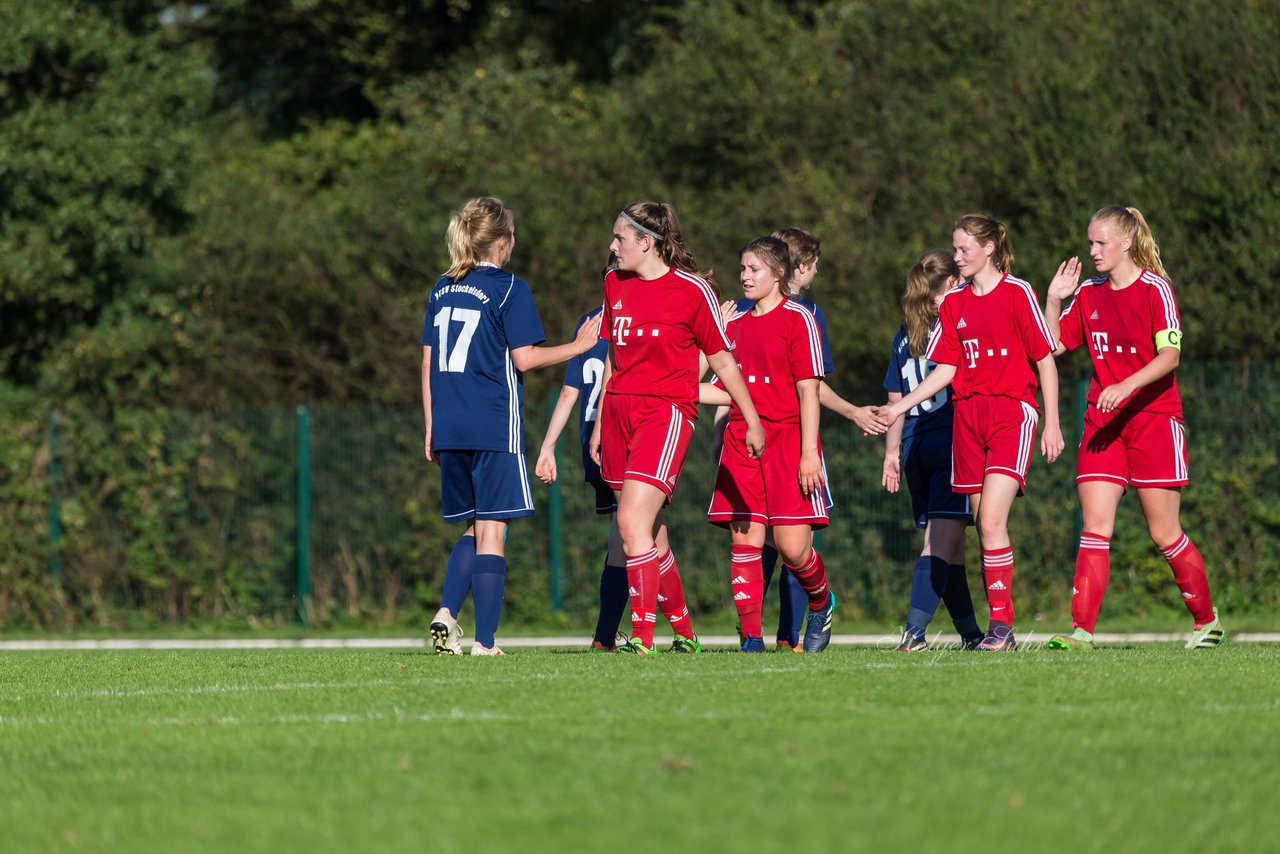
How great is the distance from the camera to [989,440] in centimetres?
924

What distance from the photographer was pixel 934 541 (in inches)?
394

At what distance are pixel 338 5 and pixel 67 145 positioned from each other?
7.66 metres

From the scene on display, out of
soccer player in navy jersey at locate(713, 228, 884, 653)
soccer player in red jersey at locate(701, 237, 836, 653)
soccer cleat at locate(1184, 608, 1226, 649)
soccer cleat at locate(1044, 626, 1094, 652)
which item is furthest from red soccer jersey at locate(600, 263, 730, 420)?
soccer cleat at locate(1184, 608, 1226, 649)

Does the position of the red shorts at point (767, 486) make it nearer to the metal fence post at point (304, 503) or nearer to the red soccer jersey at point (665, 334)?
the red soccer jersey at point (665, 334)

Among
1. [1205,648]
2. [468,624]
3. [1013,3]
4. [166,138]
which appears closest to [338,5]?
[166,138]

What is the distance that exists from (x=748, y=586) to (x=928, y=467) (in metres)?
1.43

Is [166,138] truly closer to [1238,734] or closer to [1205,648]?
[1205,648]

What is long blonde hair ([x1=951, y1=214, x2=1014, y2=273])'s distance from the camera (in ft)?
30.3

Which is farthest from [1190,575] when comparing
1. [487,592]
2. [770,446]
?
[487,592]

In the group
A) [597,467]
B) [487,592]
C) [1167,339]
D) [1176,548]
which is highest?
[1167,339]

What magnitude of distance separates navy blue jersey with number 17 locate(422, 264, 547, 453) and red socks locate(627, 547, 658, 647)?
3.10ft

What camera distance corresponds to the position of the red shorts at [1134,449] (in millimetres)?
9109

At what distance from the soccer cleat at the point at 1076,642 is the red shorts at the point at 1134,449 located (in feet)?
2.60

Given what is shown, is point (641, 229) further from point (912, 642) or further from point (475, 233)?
point (912, 642)
